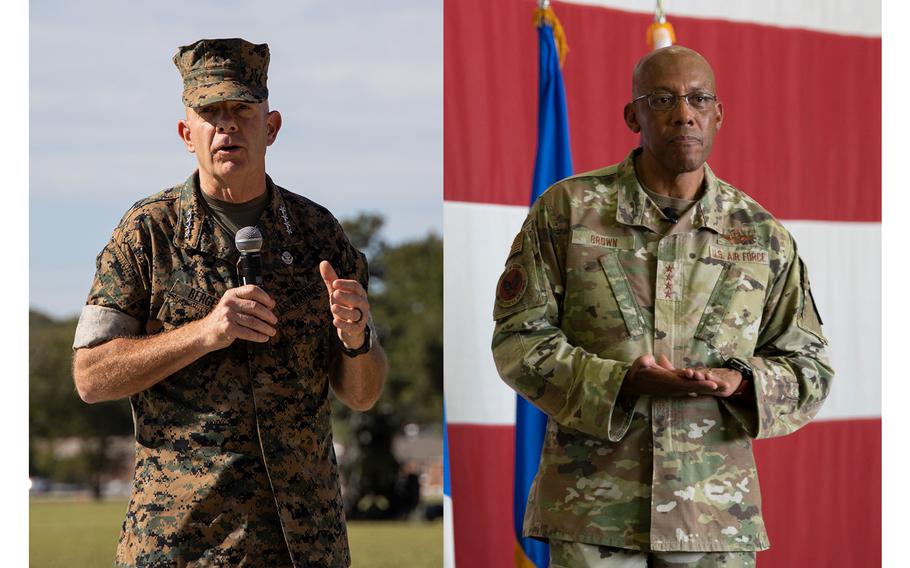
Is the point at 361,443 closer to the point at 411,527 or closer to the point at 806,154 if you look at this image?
the point at 411,527

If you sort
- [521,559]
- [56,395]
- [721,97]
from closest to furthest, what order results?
[521,559] → [721,97] → [56,395]

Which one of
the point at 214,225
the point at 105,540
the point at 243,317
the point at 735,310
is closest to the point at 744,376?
the point at 735,310

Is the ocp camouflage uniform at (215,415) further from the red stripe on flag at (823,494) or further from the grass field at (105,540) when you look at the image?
the grass field at (105,540)

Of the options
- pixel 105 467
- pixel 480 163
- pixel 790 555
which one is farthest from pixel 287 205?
pixel 105 467

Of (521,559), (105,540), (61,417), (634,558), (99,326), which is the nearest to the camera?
(99,326)

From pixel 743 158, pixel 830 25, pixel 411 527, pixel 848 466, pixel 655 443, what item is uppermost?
pixel 830 25

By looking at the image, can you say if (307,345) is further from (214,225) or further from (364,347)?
(214,225)

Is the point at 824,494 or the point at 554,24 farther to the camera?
the point at 824,494

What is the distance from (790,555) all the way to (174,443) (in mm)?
2499

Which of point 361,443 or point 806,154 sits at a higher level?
point 806,154

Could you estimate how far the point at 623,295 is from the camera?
7.39ft

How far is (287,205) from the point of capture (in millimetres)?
2297

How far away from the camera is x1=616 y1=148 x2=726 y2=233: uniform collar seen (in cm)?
231

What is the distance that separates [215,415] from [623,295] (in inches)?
32.6
